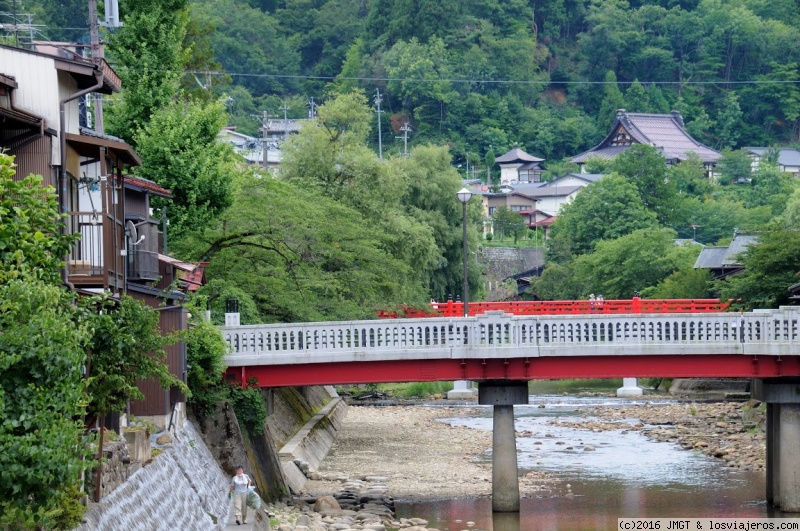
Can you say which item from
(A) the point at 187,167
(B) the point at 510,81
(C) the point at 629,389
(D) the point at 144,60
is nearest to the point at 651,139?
(B) the point at 510,81

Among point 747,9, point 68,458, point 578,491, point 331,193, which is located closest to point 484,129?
point 747,9

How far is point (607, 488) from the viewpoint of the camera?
37000 millimetres

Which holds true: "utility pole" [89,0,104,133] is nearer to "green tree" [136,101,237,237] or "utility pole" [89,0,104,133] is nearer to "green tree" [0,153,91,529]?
"green tree" [136,101,237,237]

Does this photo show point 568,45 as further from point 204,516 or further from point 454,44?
point 204,516

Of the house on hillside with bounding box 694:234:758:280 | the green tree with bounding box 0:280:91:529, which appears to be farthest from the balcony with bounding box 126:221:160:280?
the house on hillside with bounding box 694:234:758:280

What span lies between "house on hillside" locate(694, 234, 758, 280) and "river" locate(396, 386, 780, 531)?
18.7m

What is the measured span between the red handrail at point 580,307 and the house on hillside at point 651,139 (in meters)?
75.8

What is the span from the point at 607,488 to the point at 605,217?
58.4 metres

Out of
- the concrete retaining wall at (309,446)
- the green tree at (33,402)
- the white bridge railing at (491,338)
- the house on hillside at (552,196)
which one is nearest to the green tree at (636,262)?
the concrete retaining wall at (309,446)

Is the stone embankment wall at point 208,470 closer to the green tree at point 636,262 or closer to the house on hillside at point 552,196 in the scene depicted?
the green tree at point 636,262

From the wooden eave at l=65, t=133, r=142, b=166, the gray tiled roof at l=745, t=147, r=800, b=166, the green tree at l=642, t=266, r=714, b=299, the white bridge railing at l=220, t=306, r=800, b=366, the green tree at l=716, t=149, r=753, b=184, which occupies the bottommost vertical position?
the white bridge railing at l=220, t=306, r=800, b=366

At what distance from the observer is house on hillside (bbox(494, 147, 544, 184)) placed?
132 m

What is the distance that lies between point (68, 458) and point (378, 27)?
141339 millimetres

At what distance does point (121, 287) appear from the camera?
78.4 feet
